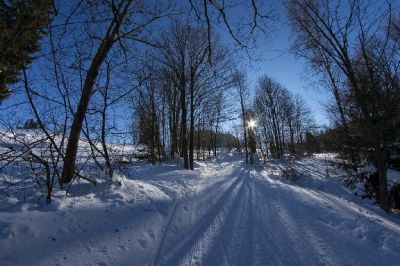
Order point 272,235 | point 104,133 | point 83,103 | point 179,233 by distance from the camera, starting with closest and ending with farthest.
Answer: point 272,235 < point 179,233 < point 83,103 < point 104,133

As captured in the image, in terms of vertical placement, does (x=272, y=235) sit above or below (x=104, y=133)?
below

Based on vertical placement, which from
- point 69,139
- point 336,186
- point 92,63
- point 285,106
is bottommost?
point 336,186

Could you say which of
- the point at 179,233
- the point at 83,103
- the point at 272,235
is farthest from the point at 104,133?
the point at 272,235

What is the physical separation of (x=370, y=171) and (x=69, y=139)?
11.5 metres

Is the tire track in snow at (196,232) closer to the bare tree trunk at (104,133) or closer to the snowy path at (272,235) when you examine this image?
the snowy path at (272,235)

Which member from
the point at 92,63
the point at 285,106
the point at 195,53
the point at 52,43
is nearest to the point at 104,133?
the point at 92,63

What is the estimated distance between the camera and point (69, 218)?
369 centimetres

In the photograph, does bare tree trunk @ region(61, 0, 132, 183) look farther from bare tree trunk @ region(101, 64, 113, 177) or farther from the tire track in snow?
the tire track in snow

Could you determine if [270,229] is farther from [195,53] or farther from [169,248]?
[195,53]

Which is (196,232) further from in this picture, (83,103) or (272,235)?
(83,103)

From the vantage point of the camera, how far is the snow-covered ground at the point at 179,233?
3.00m

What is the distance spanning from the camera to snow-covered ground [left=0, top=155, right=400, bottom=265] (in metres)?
3.00

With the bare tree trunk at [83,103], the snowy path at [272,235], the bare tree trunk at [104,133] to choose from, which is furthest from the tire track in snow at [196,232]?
the bare tree trunk at [83,103]

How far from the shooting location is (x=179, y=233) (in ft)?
13.1
